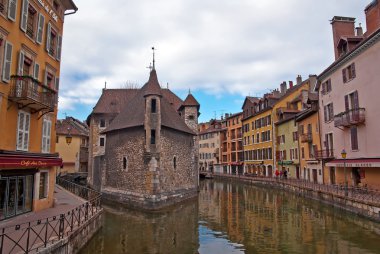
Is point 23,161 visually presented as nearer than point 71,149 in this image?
Yes

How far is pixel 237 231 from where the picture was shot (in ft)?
52.4

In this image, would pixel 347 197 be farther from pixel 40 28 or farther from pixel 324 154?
pixel 40 28

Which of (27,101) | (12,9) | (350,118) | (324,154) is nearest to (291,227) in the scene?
(350,118)

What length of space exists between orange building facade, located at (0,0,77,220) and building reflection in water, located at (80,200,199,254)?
148 inches

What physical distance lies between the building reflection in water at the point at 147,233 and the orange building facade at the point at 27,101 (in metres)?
3.77

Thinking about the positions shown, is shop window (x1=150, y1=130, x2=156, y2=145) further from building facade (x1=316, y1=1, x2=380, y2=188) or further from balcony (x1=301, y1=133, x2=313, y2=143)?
balcony (x1=301, y1=133, x2=313, y2=143)

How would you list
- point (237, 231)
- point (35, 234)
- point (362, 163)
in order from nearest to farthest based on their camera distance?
point (35, 234)
point (237, 231)
point (362, 163)

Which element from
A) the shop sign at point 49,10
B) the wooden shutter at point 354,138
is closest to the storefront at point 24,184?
the shop sign at point 49,10

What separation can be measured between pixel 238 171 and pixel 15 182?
163ft

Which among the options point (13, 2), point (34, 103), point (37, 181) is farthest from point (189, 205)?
point (13, 2)

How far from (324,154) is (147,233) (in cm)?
1886

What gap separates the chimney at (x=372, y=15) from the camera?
21000mm

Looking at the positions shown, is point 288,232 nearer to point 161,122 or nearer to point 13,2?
point 161,122

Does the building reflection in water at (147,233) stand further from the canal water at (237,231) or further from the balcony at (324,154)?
the balcony at (324,154)
